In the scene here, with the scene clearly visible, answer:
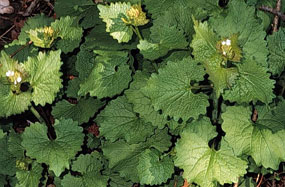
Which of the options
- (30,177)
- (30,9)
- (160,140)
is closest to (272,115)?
(160,140)

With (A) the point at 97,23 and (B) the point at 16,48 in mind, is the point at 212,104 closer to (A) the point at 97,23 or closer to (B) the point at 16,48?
(A) the point at 97,23

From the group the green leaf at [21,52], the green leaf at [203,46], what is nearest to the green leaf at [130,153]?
the green leaf at [203,46]

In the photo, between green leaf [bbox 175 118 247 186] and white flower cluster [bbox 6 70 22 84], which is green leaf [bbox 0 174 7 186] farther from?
green leaf [bbox 175 118 247 186]

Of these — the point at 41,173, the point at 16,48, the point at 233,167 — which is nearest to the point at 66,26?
the point at 16,48

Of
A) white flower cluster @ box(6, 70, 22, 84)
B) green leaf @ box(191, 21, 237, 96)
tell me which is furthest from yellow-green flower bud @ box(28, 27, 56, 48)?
green leaf @ box(191, 21, 237, 96)

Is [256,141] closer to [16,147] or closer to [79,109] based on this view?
[79,109]
